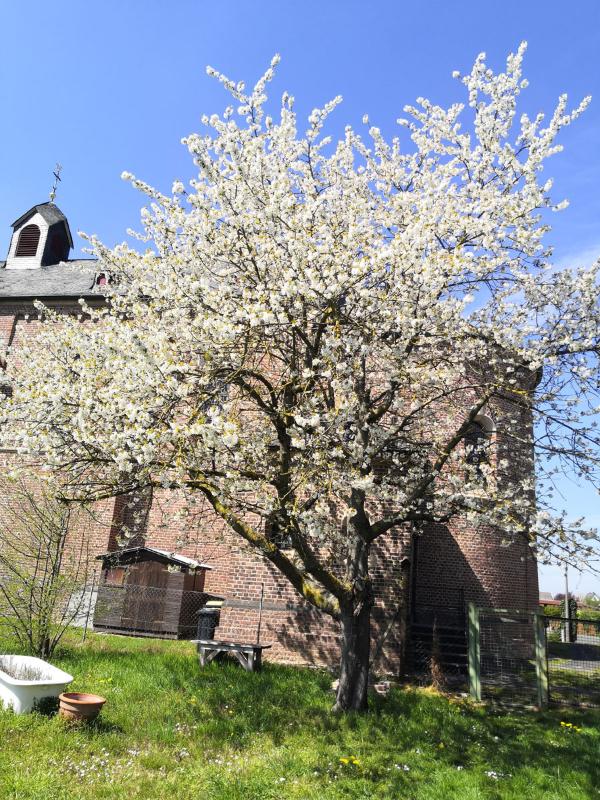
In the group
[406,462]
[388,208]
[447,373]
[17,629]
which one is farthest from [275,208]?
[17,629]

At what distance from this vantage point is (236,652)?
418 inches

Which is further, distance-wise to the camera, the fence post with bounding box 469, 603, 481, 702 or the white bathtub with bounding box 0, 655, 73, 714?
the fence post with bounding box 469, 603, 481, 702

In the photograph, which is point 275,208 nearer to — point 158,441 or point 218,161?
point 218,161

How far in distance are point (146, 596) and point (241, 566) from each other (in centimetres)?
436

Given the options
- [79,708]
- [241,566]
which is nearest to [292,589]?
[241,566]

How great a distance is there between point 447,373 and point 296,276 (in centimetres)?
214

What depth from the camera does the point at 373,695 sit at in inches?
377

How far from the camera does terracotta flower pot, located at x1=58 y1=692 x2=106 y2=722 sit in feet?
23.0

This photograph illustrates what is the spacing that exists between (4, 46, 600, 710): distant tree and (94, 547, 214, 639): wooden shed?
305 inches

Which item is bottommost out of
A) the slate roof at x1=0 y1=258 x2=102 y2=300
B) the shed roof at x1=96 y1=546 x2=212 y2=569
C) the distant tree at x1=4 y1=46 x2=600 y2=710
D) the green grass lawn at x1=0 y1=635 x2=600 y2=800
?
the green grass lawn at x1=0 y1=635 x2=600 y2=800

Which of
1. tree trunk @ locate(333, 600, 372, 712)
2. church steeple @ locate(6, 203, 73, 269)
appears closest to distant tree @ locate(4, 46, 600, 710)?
tree trunk @ locate(333, 600, 372, 712)

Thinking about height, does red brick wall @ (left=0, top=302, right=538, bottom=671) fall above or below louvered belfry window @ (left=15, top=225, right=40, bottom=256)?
below

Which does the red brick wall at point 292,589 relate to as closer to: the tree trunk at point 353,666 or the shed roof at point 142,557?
the shed roof at point 142,557

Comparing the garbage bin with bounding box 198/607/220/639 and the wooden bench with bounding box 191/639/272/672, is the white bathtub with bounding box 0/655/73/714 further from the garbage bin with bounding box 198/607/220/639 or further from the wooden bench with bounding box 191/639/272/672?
the garbage bin with bounding box 198/607/220/639
